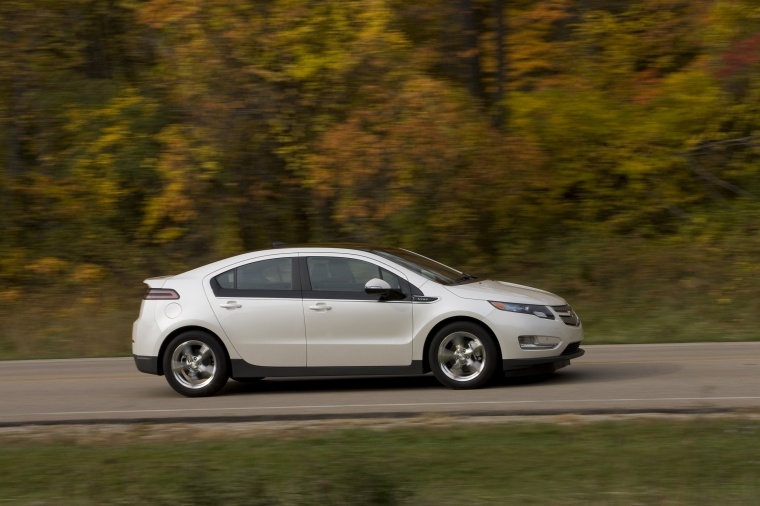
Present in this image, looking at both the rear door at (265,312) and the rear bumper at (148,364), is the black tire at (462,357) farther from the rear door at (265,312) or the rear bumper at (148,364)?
the rear bumper at (148,364)

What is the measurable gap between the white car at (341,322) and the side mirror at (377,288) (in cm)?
1

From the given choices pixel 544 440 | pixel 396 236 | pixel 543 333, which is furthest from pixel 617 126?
pixel 544 440

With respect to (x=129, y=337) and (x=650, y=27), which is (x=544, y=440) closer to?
(x=129, y=337)

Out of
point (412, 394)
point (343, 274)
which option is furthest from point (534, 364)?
point (343, 274)

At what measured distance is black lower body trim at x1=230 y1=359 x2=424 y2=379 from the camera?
435 inches

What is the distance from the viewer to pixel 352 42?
19750 mm

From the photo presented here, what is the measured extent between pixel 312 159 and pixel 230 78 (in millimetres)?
2141

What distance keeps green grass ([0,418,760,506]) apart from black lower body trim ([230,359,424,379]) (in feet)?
6.11

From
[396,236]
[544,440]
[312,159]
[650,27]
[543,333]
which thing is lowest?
[544,440]

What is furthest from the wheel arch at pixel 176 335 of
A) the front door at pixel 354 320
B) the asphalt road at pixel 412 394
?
the front door at pixel 354 320

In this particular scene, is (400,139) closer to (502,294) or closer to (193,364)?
(502,294)

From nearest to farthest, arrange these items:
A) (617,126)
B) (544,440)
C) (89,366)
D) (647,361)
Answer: (544,440), (647,361), (89,366), (617,126)

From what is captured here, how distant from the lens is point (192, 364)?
11531mm

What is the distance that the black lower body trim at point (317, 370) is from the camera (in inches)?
435
